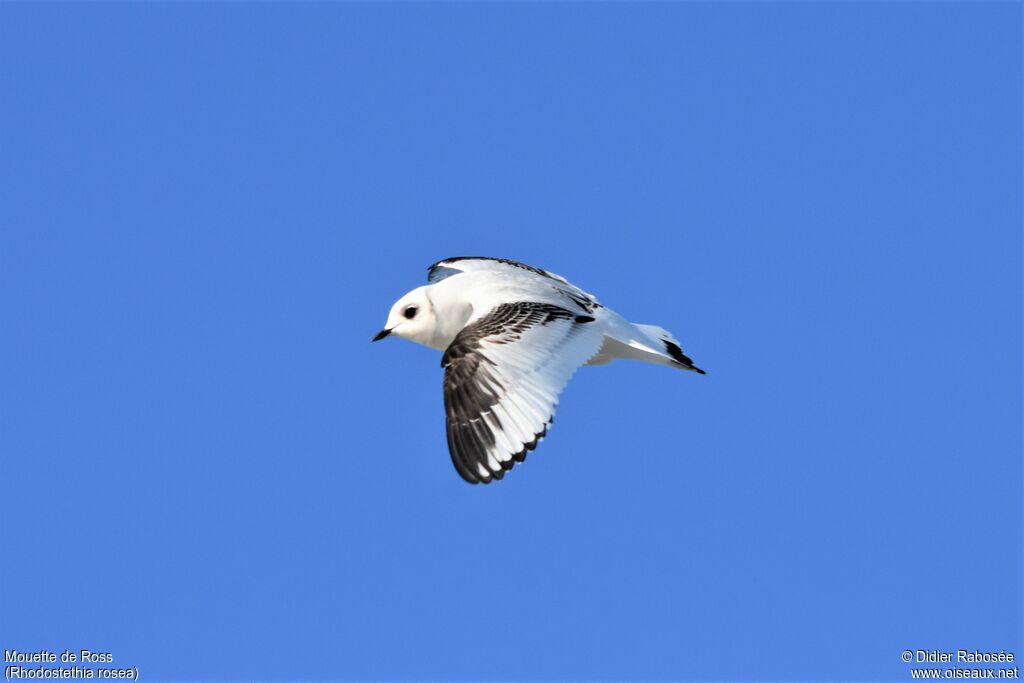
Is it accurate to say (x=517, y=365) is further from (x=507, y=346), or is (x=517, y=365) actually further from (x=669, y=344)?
(x=669, y=344)

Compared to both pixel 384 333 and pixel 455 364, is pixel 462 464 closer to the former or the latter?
pixel 455 364

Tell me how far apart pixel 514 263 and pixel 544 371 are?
4.06 metres

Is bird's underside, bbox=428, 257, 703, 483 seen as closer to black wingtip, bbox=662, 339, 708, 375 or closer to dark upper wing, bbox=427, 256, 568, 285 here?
black wingtip, bbox=662, 339, 708, 375

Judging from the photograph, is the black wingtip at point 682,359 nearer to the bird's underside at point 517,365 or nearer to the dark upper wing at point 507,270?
the bird's underside at point 517,365

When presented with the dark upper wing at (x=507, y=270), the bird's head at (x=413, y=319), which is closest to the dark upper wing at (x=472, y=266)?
the dark upper wing at (x=507, y=270)

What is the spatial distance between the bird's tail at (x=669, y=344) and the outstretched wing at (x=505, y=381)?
1.29 meters

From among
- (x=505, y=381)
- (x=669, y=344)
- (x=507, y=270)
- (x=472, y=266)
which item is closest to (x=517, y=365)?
(x=505, y=381)

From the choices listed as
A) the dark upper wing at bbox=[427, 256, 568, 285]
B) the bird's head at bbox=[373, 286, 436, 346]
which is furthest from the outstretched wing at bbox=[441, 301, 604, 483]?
the dark upper wing at bbox=[427, 256, 568, 285]

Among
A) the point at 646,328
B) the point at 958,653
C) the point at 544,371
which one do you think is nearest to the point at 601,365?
the point at 646,328

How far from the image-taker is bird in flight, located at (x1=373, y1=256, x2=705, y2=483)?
13.9 m

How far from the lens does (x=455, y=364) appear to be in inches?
567

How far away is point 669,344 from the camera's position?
54.1 feet

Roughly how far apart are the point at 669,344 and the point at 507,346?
8.27 feet

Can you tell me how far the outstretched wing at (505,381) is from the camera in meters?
13.8
